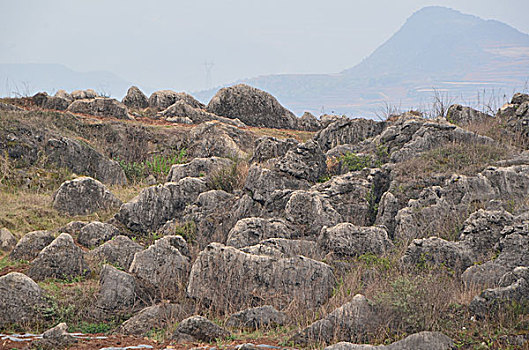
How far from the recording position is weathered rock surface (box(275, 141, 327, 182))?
14.5 meters

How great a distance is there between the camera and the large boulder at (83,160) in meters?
20.7

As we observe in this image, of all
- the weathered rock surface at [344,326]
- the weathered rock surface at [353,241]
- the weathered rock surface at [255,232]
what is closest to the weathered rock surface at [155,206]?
the weathered rock surface at [255,232]

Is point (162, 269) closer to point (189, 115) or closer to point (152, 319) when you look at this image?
point (152, 319)

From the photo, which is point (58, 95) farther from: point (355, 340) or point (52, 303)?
point (355, 340)

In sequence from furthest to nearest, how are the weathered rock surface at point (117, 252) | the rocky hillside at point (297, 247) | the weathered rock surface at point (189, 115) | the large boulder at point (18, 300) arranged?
the weathered rock surface at point (189, 115), the weathered rock surface at point (117, 252), the large boulder at point (18, 300), the rocky hillside at point (297, 247)

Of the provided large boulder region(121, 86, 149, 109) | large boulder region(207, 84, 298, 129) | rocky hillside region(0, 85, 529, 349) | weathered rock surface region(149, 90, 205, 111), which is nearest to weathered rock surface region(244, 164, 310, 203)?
rocky hillside region(0, 85, 529, 349)

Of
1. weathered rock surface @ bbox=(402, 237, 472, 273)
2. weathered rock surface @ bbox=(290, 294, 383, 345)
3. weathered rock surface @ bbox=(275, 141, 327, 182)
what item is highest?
weathered rock surface @ bbox=(275, 141, 327, 182)

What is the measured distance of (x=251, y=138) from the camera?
90.0 ft

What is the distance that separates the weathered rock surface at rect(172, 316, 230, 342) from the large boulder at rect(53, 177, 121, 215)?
28.6ft

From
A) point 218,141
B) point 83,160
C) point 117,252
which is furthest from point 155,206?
point 218,141

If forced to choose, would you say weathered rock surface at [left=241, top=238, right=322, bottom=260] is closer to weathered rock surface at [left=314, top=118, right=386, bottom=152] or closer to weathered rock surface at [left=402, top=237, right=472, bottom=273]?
weathered rock surface at [left=402, top=237, right=472, bottom=273]

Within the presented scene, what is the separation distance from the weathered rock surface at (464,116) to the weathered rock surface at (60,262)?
13013 millimetres

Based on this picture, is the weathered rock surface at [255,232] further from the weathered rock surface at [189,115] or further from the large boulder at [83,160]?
the weathered rock surface at [189,115]

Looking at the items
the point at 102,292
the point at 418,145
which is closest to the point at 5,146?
the point at 102,292
